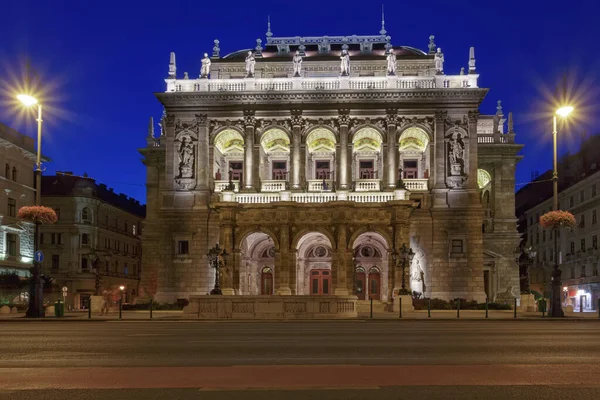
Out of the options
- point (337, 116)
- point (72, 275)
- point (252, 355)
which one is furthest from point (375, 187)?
point (252, 355)

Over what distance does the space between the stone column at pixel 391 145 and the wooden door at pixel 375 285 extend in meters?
8.34

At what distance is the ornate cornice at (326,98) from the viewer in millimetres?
54438

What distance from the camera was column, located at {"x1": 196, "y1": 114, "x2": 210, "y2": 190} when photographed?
54.7 m

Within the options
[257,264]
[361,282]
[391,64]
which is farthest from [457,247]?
[257,264]

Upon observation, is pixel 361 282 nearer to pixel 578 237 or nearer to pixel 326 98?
pixel 326 98

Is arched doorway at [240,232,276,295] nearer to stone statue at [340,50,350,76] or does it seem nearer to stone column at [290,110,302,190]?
stone column at [290,110,302,190]

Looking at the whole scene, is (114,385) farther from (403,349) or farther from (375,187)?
(375,187)

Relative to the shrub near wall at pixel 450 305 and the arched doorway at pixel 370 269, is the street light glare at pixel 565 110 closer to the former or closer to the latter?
the shrub near wall at pixel 450 305

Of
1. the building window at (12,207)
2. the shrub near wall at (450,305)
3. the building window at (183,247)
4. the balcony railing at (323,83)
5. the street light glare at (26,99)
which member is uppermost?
the balcony railing at (323,83)

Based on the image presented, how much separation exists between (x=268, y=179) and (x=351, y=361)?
46100 mm

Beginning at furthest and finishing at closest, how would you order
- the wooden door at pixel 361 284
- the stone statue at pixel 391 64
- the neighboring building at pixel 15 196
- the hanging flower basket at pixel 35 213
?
the wooden door at pixel 361 284 → the neighboring building at pixel 15 196 → the stone statue at pixel 391 64 → the hanging flower basket at pixel 35 213

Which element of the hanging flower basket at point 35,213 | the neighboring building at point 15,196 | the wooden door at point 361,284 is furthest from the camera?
the wooden door at point 361,284

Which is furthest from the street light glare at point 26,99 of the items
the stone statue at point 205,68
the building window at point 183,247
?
the stone statue at point 205,68

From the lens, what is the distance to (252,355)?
1345 centimetres
